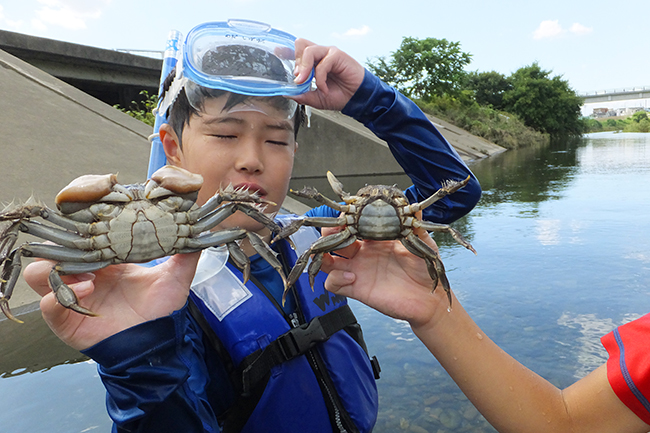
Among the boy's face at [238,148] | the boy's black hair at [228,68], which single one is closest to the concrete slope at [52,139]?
the boy's black hair at [228,68]

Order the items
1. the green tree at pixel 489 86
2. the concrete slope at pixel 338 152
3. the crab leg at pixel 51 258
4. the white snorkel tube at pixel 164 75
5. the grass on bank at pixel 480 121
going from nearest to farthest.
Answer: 1. the crab leg at pixel 51 258
2. the white snorkel tube at pixel 164 75
3. the concrete slope at pixel 338 152
4. the grass on bank at pixel 480 121
5. the green tree at pixel 489 86

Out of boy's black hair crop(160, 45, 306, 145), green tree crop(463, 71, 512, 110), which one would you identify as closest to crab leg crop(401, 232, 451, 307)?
boy's black hair crop(160, 45, 306, 145)

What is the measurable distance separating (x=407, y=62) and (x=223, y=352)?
1979 inches

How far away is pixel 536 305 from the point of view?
232 inches

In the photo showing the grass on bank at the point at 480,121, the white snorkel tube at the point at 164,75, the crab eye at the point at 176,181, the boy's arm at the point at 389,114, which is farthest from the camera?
the grass on bank at the point at 480,121

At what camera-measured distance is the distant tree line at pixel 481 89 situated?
157 feet

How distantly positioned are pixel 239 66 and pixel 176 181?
1.03 m

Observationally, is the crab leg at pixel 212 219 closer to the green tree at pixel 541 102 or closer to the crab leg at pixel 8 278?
the crab leg at pixel 8 278

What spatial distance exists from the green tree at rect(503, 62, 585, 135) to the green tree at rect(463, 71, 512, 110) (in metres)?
1.20

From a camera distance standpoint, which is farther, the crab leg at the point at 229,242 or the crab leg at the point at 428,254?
the crab leg at the point at 428,254

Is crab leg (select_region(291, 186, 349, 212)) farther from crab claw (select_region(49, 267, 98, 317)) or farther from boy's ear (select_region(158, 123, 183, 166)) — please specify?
crab claw (select_region(49, 267, 98, 317))

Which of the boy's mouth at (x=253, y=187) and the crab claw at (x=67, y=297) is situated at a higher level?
the boy's mouth at (x=253, y=187)

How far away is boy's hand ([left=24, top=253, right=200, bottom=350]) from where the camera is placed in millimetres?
1875

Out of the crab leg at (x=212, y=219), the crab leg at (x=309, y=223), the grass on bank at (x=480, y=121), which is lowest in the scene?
the crab leg at (x=309, y=223)
